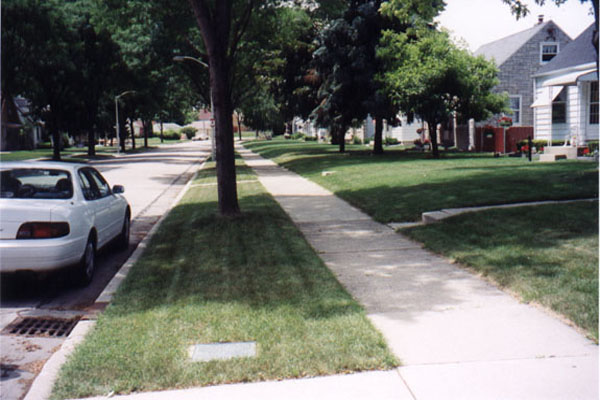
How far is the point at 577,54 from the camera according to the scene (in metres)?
26.4

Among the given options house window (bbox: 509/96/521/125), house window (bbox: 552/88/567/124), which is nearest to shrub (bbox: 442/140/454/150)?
house window (bbox: 509/96/521/125)

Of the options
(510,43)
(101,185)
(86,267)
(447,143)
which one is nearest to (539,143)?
(447,143)

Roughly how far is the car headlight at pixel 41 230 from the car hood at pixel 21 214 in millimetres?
44

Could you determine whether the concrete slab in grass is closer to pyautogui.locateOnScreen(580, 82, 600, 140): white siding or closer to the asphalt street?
the asphalt street

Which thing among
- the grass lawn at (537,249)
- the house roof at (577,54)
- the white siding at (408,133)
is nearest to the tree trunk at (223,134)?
the grass lawn at (537,249)

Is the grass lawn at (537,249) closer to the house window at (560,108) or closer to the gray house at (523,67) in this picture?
the house window at (560,108)

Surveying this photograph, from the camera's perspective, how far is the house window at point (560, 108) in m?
26.9

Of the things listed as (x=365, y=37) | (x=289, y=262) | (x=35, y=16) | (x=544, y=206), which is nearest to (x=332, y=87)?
(x=365, y=37)

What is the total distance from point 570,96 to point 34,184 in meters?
24.0

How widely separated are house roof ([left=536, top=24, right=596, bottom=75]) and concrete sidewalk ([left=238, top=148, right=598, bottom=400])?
2039 cm

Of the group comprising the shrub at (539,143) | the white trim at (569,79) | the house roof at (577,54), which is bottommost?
the shrub at (539,143)

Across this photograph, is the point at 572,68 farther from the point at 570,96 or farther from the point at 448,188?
the point at 448,188

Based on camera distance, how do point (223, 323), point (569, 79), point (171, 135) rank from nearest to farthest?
point (223, 323) < point (569, 79) < point (171, 135)

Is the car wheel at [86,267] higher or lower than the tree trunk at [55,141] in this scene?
lower
